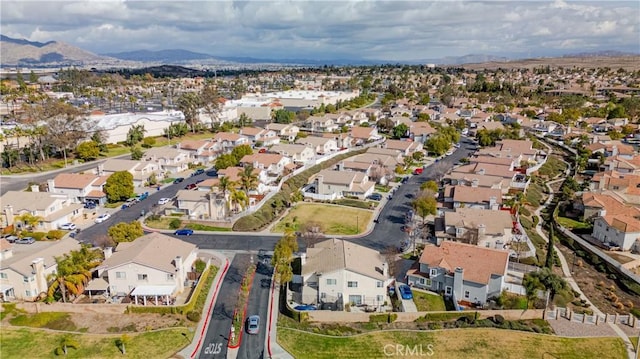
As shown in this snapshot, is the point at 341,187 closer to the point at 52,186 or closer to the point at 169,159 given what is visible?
the point at 169,159

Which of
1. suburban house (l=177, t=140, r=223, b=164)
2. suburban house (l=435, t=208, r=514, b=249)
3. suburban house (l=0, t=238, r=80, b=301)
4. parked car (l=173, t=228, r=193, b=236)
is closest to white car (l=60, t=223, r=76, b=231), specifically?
parked car (l=173, t=228, r=193, b=236)

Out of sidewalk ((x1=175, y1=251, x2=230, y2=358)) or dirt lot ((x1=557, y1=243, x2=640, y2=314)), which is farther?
dirt lot ((x1=557, y1=243, x2=640, y2=314))

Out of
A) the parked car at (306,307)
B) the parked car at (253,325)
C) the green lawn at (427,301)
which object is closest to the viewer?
the parked car at (253,325)

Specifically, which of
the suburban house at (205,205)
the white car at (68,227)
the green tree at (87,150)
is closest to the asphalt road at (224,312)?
the suburban house at (205,205)

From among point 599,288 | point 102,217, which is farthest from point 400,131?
point 102,217

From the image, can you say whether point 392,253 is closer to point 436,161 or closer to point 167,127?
point 436,161

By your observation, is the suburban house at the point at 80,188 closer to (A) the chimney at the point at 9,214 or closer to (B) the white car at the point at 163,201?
(B) the white car at the point at 163,201

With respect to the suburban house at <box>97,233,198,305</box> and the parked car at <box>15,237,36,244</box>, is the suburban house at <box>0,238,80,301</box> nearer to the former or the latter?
the suburban house at <box>97,233,198,305</box>
